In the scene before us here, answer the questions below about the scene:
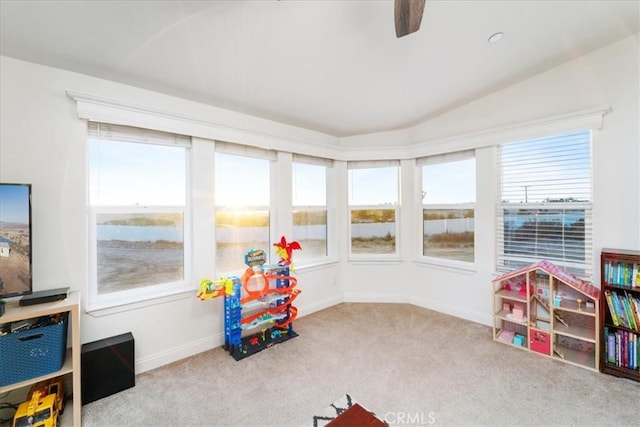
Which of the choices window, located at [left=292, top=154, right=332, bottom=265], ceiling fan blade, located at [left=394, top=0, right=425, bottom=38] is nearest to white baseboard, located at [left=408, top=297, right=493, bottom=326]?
window, located at [left=292, top=154, right=332, bottom=265]

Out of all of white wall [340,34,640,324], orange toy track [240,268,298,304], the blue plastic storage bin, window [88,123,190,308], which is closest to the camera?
the blue plastic storage bin

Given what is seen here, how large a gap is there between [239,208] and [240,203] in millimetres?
59

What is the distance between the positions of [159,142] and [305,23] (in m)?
1.63

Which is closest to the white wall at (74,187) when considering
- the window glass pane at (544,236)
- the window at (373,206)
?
the window at (373,206)

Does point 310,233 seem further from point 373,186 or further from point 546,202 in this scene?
point 546,202

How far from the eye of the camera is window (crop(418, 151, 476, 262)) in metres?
3.34

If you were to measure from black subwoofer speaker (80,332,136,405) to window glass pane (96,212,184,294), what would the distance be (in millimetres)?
471

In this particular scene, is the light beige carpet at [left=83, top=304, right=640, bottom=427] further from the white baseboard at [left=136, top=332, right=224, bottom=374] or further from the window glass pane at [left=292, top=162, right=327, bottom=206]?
the window glass pane at [left=292, top=162, right=327, bottom=206]

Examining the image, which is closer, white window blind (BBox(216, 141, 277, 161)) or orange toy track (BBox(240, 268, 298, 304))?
orange toy track (BBox(240, 268, 298, 304))

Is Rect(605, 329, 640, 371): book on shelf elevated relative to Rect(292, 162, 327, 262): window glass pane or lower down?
lower down

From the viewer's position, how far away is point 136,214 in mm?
2361

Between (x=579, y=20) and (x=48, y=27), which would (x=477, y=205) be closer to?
(x=579, y=20)

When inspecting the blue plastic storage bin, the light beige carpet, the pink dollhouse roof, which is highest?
the pink dollhouse roof

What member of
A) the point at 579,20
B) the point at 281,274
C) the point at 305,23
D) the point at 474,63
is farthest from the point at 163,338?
the point at 579,20
